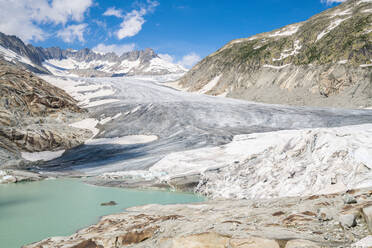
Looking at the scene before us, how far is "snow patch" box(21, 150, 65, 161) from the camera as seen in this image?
19.9 metres

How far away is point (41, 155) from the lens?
67.5 feet

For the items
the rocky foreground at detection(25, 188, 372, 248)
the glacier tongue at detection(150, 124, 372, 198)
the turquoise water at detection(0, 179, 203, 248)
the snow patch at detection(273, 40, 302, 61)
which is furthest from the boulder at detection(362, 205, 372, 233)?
the snow patch at detection(273, 40, 302, 61)

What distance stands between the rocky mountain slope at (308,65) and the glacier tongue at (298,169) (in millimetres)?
24502

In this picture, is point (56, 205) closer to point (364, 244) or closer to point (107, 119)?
point (364, 244)

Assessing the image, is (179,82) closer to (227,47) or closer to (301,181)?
(227,47)

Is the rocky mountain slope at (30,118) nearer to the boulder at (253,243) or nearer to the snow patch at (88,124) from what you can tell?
the snow patch at (88,124)

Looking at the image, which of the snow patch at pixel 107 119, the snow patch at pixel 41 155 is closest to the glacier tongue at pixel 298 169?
the snow patch at pixel 41 155

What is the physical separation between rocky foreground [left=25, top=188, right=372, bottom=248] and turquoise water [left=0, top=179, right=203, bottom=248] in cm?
143

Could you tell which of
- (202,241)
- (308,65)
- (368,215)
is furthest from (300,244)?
(308,65)

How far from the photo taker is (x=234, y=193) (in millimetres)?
11375

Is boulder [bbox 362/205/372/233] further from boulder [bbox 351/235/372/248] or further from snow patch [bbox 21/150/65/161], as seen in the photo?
snow patch [bbox 21/150/65/161]

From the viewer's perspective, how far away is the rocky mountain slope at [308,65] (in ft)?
113

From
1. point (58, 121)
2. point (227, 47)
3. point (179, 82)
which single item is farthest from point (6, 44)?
point (58, 121)

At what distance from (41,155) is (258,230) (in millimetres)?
19772
